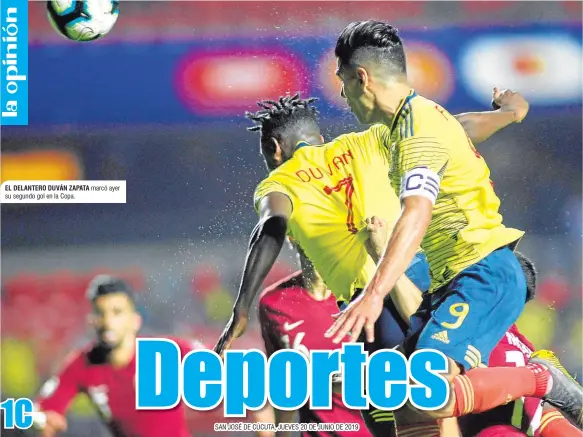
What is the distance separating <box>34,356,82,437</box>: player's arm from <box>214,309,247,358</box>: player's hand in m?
0.54

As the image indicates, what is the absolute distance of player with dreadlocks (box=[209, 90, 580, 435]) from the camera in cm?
274

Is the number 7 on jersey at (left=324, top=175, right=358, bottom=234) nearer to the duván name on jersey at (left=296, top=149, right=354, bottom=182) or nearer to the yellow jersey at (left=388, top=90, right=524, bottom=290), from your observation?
the duván name on jersey at (left=296, top=149, right=354, bottom=182)

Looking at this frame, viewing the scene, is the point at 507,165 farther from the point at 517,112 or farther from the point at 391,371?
the point at 391,371

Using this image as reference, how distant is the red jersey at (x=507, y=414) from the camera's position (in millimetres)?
2682

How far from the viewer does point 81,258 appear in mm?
2793

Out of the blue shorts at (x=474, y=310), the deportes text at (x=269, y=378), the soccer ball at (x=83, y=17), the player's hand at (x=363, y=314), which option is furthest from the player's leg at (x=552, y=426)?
the soccer ball at (x=83, y=17)

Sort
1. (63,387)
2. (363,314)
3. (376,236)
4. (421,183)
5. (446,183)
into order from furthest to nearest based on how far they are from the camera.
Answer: (63,387) < (376,236) < (446,183) < (421,183) < (363,314)

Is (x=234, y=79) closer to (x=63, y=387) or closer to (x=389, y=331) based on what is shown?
(x=389, y=331)

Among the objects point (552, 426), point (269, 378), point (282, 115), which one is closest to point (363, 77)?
point (282, 115)

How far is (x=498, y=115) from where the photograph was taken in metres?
2.81

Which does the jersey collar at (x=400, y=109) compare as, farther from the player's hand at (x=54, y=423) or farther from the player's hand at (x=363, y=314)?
the player's hand at (x=54, y=423)

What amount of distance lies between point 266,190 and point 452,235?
0.70m

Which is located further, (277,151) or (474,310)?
(277,151)

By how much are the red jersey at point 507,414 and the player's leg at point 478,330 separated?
2.3 inches
